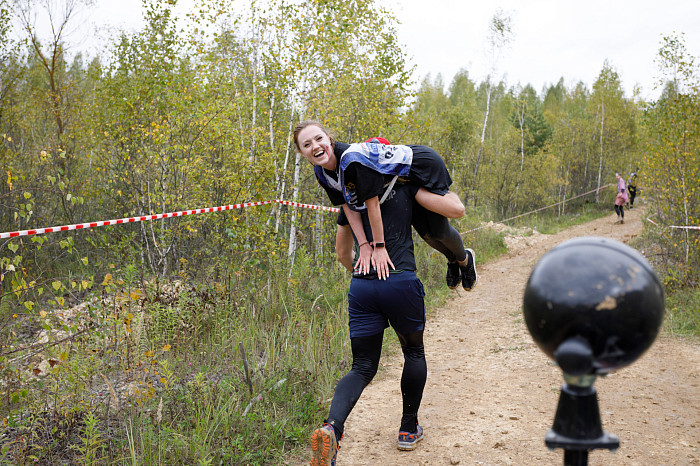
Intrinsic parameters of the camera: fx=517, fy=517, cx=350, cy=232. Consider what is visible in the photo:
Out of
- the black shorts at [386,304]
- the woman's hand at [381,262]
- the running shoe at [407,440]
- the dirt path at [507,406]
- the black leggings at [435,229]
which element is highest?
the black leggings at [435,229]

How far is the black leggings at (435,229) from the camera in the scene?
3262 mm

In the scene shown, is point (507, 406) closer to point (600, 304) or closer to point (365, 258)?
point (365, 258)

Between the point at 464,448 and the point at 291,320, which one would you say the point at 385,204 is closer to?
the point at 464,448

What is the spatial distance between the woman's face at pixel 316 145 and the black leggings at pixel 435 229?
2.10 feet

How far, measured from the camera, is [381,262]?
2936mm

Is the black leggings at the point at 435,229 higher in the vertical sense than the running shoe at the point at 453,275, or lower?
higher

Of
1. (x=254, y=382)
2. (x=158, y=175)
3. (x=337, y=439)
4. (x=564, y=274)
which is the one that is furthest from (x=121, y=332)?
(x=564, y=274)

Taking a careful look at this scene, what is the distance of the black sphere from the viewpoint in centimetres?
85

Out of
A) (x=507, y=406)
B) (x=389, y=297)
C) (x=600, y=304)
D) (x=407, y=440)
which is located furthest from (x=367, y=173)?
(x=507, y=406)

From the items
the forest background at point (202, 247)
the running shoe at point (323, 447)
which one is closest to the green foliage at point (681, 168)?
the forest background at point (202, 247)

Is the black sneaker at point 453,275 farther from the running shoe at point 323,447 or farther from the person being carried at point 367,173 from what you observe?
the running shoe at point 323,447

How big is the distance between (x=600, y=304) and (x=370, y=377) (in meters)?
2.32

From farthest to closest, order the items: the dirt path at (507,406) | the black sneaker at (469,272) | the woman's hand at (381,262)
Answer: the black sneaker at (469,272)
the dirt path at (507,406)
the woman's hand at (381,262)

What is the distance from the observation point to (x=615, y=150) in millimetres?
27953
